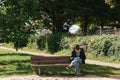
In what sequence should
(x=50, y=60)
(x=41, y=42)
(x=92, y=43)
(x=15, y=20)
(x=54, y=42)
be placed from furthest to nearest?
(x=41, y=42) < (x=54, y=42) < (x=92, y=43) < (x=15, y=20) < (x=50, y=60)

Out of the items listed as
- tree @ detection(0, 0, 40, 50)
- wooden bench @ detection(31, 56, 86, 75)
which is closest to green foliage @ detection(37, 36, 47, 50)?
tree @ detection(0, 0, 40, 50)

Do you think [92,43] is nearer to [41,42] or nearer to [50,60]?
[50,60]

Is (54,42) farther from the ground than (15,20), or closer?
closer

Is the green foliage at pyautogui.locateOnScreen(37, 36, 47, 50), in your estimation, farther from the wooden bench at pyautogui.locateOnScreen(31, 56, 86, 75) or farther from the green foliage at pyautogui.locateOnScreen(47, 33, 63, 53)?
the wooden bench at pyautogui.locateOnScreen(31, 56, 86, 75)

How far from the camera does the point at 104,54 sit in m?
31.8

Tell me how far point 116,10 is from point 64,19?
24.9 ft

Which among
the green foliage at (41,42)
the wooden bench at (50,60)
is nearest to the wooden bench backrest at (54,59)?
the wooden bench at (50,60)

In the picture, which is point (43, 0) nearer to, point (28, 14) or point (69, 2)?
point (69, 2)

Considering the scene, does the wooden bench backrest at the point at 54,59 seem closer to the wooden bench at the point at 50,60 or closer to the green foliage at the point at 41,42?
the wooden bench at the point at 50,60

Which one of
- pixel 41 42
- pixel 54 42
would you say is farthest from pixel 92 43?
pixel 41 42

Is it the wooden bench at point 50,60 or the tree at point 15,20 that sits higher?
the tree at point 15,20

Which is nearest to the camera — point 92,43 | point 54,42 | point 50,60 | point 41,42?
point 50,60

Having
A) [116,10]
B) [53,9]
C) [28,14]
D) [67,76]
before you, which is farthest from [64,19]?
[67,76]

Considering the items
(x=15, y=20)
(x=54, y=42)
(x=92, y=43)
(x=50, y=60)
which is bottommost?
(x=50, y=60)
